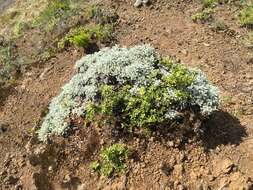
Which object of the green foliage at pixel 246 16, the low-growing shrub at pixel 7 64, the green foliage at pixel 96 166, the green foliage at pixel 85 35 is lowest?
the green foliage at pixel 246 16

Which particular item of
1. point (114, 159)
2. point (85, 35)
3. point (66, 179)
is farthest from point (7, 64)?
point (114, 159)

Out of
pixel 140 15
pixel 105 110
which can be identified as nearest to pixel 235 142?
pixel 105 110

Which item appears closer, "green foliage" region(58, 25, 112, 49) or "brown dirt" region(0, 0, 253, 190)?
"brown dirt" region(0, 0, 253, 190)

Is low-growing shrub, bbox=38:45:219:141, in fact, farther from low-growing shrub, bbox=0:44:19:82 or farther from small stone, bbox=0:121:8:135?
low-growing shrub, bbox=0:44:19:82

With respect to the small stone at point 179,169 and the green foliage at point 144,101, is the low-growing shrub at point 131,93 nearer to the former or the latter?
the green foliage at point 144,101

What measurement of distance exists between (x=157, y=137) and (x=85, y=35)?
3198 millimetres

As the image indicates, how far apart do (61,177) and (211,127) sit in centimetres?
249

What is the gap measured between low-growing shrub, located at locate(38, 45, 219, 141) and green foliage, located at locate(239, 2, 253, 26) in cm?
267

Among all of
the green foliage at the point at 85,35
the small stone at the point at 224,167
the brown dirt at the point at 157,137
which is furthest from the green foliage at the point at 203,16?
the small stone at the point at 224,167

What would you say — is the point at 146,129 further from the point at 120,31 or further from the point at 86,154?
the point at 120,31

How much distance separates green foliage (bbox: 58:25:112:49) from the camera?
1004cm

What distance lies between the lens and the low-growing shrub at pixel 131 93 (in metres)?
7.71

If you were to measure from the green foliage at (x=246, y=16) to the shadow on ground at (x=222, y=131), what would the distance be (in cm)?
295

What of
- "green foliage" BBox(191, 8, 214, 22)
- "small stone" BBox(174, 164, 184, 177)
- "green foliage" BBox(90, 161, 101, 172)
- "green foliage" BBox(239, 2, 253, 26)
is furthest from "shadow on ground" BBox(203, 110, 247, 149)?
"green foliage" BBox(191, 8, 214, 22)
